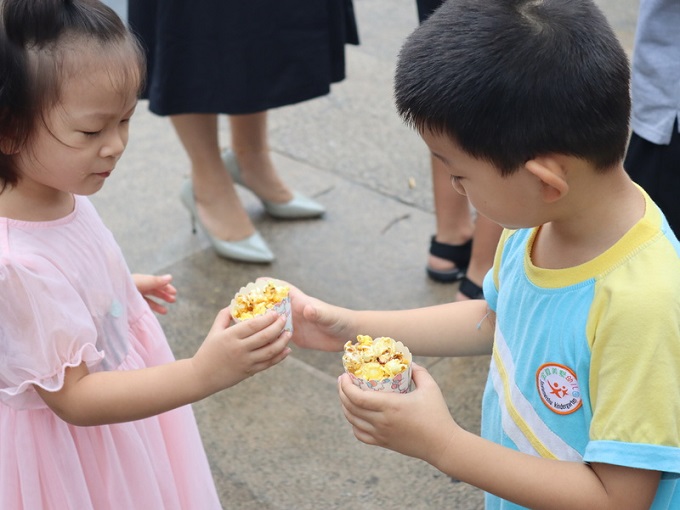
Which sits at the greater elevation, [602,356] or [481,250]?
[602,356]

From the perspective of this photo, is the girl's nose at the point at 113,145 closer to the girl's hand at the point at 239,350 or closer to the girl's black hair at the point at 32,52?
the girl's black hair at the point at 32,52

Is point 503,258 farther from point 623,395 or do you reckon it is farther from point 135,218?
point 135,218

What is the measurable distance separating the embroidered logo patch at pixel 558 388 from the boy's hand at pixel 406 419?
16 cm

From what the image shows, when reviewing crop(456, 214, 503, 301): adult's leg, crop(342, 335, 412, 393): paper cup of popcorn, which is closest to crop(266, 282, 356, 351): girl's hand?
crop(342, 335, 412, 393): paper cup of popcorn

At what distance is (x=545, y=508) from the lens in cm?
152

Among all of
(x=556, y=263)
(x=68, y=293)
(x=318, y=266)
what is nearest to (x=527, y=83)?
(x=556, y=263)

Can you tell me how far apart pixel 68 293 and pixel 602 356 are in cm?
102

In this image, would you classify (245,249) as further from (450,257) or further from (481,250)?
(481,250)

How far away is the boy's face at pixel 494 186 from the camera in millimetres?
1479

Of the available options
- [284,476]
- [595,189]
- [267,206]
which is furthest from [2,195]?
[267,206]

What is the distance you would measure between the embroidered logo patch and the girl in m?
0.50

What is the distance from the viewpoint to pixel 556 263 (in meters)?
1.57

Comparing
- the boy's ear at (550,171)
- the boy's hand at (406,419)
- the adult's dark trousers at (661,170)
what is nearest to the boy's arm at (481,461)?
the boy's hand at (406,419)

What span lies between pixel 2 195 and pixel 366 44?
4.41m
